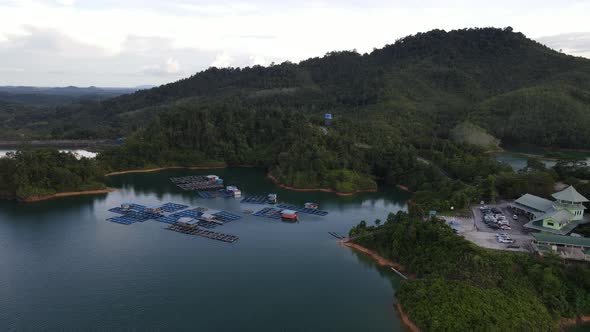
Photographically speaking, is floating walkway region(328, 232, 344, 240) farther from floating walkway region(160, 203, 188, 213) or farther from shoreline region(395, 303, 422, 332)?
floating walkway region(160, 203, 188, 213)

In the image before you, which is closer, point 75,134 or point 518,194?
point 518,194

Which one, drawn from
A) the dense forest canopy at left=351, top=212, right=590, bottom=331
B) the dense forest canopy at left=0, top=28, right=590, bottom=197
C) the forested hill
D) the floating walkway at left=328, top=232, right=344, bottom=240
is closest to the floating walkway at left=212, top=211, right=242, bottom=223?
the floating walkway at left=328, top=232, right=344, bottom=240

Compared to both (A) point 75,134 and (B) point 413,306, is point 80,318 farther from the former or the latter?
(A) point 75,134

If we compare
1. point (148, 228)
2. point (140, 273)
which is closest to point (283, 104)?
point (148, 228)

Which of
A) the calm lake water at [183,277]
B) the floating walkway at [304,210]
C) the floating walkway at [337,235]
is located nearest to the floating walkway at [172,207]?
the calm lake water at [183,277]

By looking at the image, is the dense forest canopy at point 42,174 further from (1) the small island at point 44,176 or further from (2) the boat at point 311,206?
(2) the boat at point 311,206

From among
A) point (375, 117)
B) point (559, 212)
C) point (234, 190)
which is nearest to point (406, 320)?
point (559, 212)
